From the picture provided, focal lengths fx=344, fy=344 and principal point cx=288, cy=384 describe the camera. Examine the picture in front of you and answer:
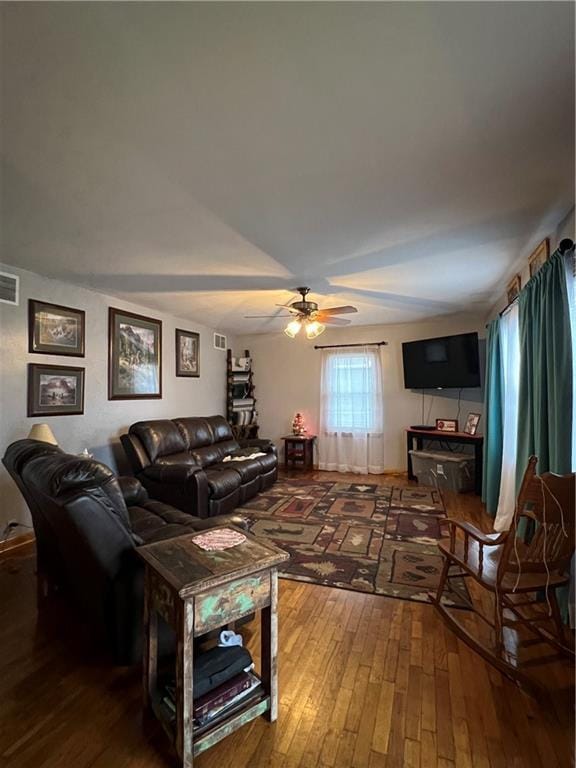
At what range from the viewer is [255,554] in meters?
1.41

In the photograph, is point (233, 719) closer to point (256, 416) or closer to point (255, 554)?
point (255, 554)

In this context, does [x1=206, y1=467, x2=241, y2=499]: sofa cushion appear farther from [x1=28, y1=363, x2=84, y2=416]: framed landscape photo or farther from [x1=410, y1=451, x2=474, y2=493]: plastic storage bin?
[x1=410, y1=451, x2=474, y2=493]: plastic storage bin

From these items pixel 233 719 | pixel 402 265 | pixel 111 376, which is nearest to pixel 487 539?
pixel 233 719

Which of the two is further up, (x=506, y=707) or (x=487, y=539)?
(x=487, y=539)

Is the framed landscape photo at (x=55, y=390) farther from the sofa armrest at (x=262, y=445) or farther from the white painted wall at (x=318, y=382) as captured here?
the white painted wall at (x=318, y=382)

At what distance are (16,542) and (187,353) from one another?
120 inches

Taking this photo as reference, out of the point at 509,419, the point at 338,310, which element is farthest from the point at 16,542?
the point at 509,419

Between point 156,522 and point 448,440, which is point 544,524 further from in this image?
point 448,440

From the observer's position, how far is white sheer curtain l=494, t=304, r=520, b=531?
3.27 metres

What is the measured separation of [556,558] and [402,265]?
7.48ft

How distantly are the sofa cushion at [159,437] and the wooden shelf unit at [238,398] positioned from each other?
71.0 inches

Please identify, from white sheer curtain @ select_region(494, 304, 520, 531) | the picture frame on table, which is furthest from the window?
white sheer curtain @ select_region(494, 304, 520, 531)

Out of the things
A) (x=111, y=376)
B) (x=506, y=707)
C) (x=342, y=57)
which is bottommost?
(x=506, y=707)

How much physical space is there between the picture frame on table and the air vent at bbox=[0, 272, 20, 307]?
17.1ft
